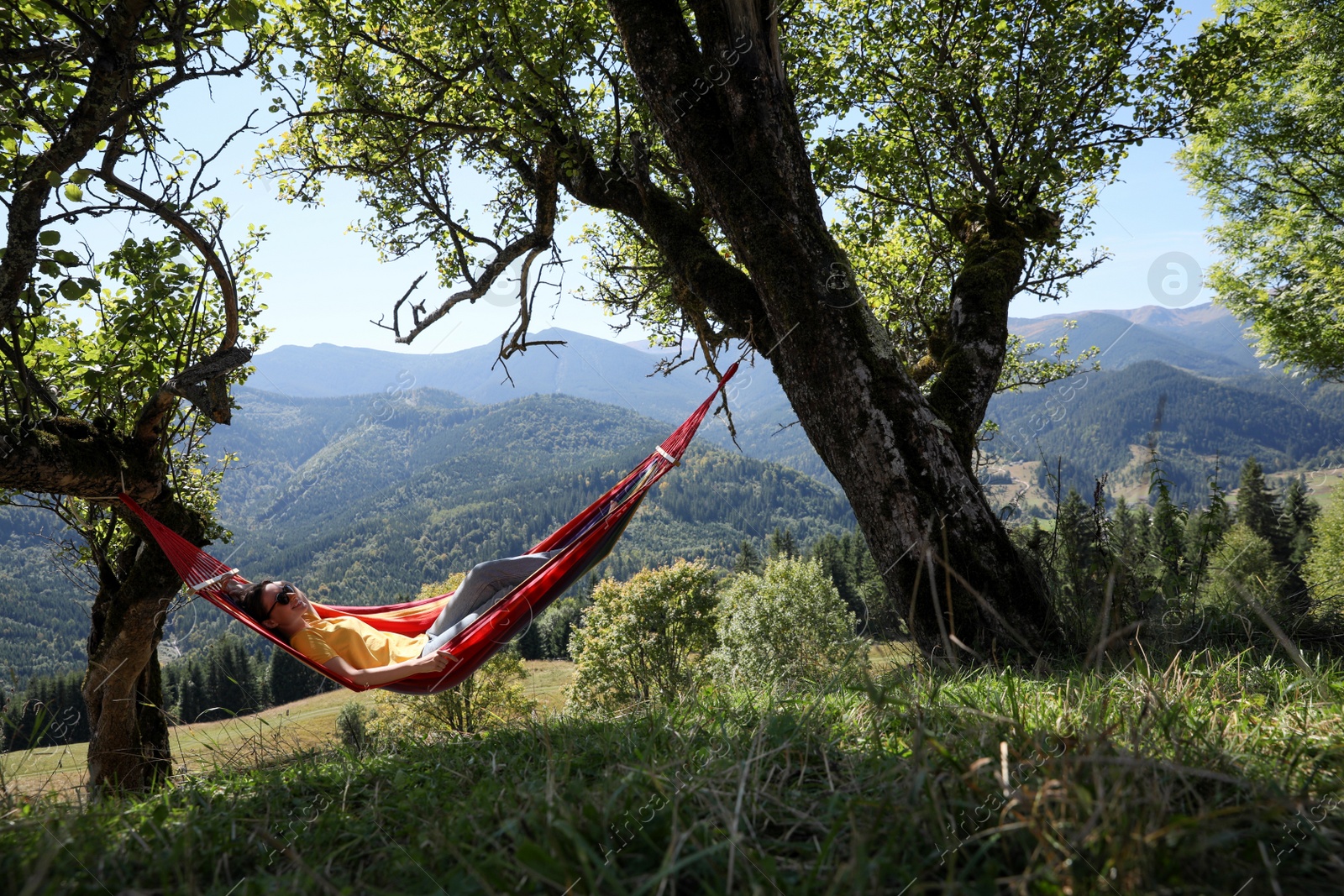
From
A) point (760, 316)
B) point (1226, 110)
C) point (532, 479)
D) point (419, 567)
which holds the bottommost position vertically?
point (419, 567)

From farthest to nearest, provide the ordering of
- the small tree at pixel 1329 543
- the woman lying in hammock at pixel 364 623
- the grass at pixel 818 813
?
the small tree at pixel 1329 543, the woman lying in hammock at pixel 364 623, the grass at pixel 818 813

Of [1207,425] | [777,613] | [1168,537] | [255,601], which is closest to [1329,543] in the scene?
[777,613]

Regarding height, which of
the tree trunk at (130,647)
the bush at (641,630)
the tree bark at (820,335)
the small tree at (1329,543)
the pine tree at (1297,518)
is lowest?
the bush at (641,630)

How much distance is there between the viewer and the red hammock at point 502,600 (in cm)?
306

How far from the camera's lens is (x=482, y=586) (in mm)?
3764

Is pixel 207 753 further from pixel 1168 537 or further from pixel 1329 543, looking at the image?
pixel 1329 543

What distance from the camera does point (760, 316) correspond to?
3.21m

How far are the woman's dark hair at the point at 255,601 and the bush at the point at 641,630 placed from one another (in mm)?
16889

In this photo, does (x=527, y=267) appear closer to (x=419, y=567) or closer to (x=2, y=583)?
(x=419, y=567)

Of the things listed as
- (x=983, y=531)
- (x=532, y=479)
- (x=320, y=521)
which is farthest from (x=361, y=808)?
(x=320, y=521)

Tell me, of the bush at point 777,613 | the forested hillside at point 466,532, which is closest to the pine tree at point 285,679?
the bush at point 777,613

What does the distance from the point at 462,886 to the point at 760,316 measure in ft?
8.97

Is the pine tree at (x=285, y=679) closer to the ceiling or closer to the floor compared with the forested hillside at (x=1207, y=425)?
closer to the floor

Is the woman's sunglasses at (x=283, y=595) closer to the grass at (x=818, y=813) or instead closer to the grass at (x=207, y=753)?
the grass at (x=207, y=753)
